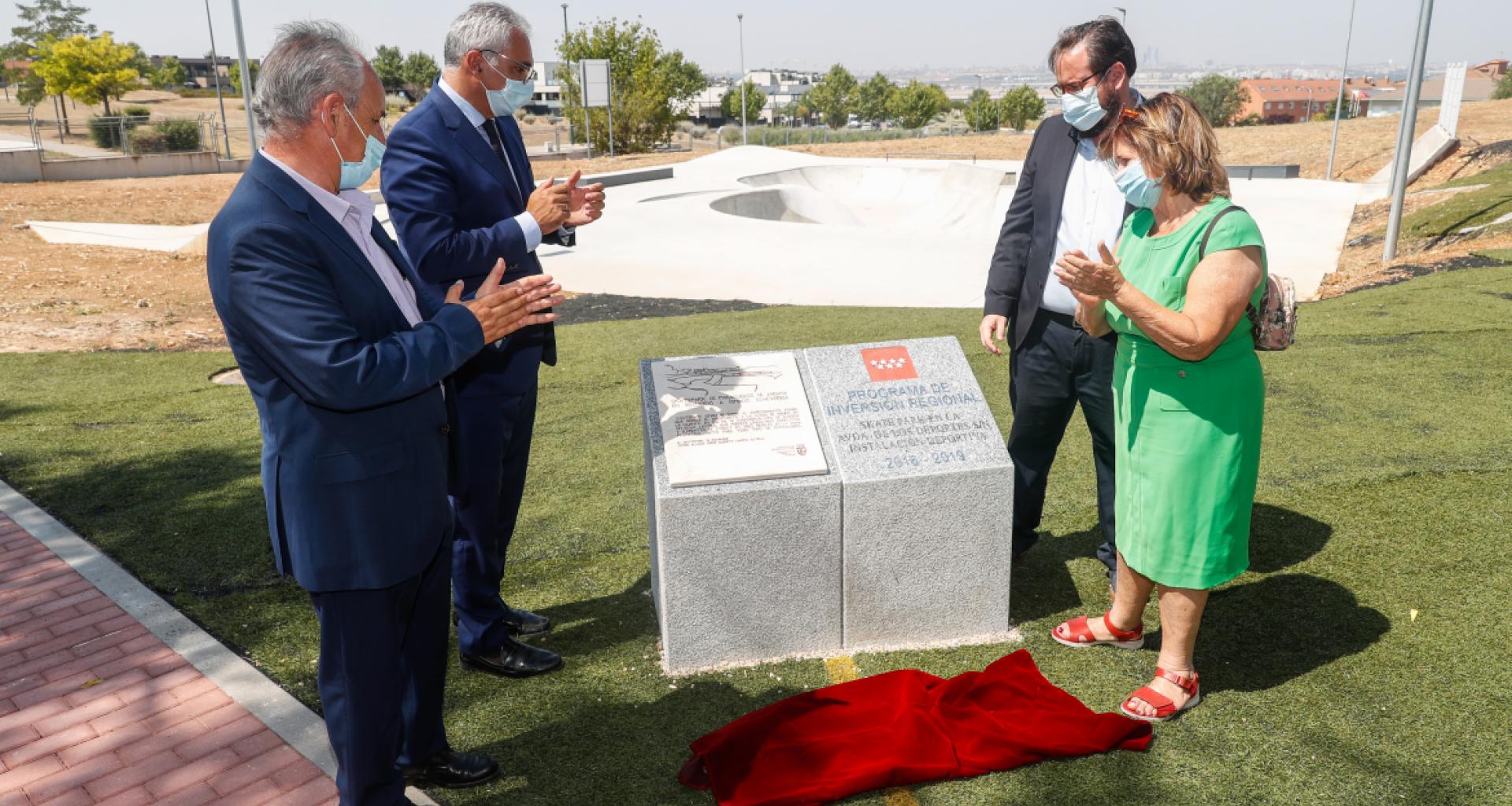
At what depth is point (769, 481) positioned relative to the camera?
3.59 metres

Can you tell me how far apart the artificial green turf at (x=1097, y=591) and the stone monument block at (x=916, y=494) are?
15 centimetres

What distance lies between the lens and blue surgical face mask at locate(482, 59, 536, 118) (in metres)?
3.59

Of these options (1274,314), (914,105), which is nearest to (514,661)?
(1274,314)

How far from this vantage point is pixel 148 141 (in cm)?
3556

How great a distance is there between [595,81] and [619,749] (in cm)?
3512

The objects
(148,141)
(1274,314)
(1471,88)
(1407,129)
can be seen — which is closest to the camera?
(1274,314)

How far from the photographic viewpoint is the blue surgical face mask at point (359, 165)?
8.05 feet

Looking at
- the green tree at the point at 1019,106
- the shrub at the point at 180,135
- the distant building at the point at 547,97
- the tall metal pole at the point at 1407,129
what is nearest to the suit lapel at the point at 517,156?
the tall metal pole at the point at 1407,129

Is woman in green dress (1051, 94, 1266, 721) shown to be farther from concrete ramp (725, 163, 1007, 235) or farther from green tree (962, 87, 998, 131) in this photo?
green tree (962, 87, 998, 131)

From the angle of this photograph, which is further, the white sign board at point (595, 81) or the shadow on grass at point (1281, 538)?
the white sign board at point (595, 81)

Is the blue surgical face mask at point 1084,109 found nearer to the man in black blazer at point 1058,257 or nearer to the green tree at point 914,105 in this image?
the man in black blazer at point 1058,257

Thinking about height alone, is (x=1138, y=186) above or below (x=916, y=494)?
above

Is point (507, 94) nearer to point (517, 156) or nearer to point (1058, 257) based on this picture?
point (517, 156)

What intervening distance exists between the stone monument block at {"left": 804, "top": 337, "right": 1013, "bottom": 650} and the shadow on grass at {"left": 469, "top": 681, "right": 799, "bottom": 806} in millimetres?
541
